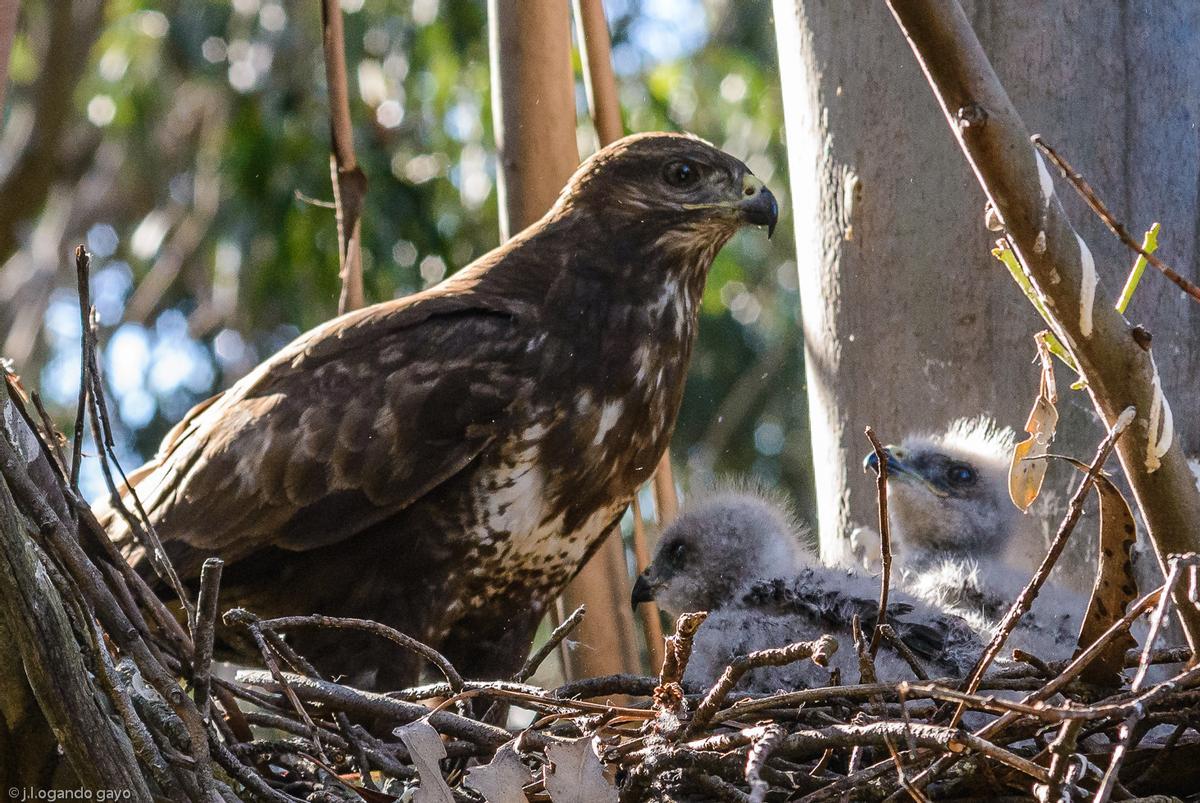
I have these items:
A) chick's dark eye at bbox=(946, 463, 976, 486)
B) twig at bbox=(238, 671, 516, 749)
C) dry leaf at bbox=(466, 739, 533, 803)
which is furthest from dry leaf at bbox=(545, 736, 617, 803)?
chick's dark eye at bbox=(946, 463, 976, 486)

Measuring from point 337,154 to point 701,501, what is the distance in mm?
1596

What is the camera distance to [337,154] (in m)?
5.11

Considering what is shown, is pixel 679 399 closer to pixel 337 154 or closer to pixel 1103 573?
pixel 337 154

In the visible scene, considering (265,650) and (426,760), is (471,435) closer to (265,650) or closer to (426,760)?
(265,650)

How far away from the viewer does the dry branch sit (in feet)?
7.55

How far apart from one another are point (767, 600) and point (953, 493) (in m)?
0.96

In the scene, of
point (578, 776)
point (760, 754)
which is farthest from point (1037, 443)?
point (578, 776)

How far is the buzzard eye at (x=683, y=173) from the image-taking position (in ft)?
15.2

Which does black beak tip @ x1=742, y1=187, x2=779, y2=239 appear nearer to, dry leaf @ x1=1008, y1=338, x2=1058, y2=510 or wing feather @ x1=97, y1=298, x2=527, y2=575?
wing feather @ x1=97, y1=298, x2=527, y2=575

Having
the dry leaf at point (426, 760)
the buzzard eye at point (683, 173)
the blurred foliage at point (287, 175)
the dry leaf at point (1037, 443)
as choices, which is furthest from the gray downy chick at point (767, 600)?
the blurred foliage at point (287, 175)

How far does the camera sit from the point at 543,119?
4965mm

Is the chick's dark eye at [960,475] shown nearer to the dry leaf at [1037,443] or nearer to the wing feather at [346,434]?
the wing feather at [346,434]

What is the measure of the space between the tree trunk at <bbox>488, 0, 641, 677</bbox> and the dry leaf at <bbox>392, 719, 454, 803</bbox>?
7.13ft

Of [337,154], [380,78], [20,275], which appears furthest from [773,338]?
[337,154]
